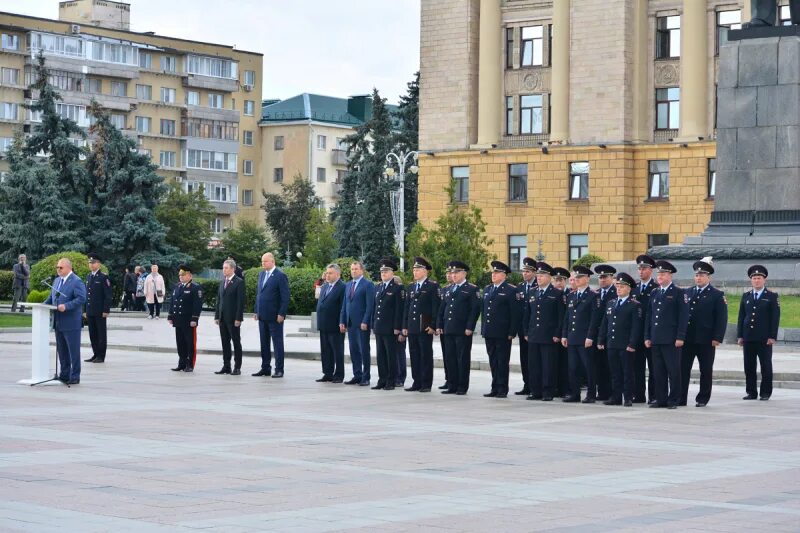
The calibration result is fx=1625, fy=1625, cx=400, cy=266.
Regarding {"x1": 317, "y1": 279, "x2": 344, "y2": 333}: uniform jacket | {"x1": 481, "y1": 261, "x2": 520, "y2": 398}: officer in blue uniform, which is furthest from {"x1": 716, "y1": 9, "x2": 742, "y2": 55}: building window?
{"x1": 481, "y1": 261, "x2": 520, "y2": 398}: officer in blue uniform

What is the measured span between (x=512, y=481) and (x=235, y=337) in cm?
1259

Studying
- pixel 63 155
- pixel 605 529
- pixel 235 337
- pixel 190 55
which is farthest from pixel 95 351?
pixel 190 55

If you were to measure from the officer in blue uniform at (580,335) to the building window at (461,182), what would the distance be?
50205 millimetres

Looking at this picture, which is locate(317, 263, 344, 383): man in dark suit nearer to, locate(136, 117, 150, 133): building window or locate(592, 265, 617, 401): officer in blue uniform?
locate(592, 265, 617, 401): officer in blue uniform

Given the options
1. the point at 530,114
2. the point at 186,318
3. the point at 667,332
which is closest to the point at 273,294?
the point at 186,318

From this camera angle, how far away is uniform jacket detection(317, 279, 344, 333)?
22062 millimetres

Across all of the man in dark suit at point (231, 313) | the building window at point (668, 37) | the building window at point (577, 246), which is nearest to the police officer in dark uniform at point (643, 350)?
the man in dark suit at point (231, 313)

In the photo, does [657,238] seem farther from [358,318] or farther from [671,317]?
[671,317]

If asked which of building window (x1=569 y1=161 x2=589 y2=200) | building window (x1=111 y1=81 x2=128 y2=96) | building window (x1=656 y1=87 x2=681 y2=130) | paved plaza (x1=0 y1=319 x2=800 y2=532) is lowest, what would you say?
paved plaza (x1=0 y1=319 x2=800 y2=532)

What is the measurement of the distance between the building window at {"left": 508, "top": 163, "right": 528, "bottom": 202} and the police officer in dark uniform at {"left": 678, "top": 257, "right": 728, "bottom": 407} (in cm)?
4922

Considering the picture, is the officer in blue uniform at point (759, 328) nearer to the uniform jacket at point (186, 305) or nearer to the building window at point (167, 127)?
the uniform jacket at point (186, 305)

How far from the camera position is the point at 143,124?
103125mm

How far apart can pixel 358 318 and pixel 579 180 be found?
45.3 meters

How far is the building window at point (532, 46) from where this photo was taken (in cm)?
6788
